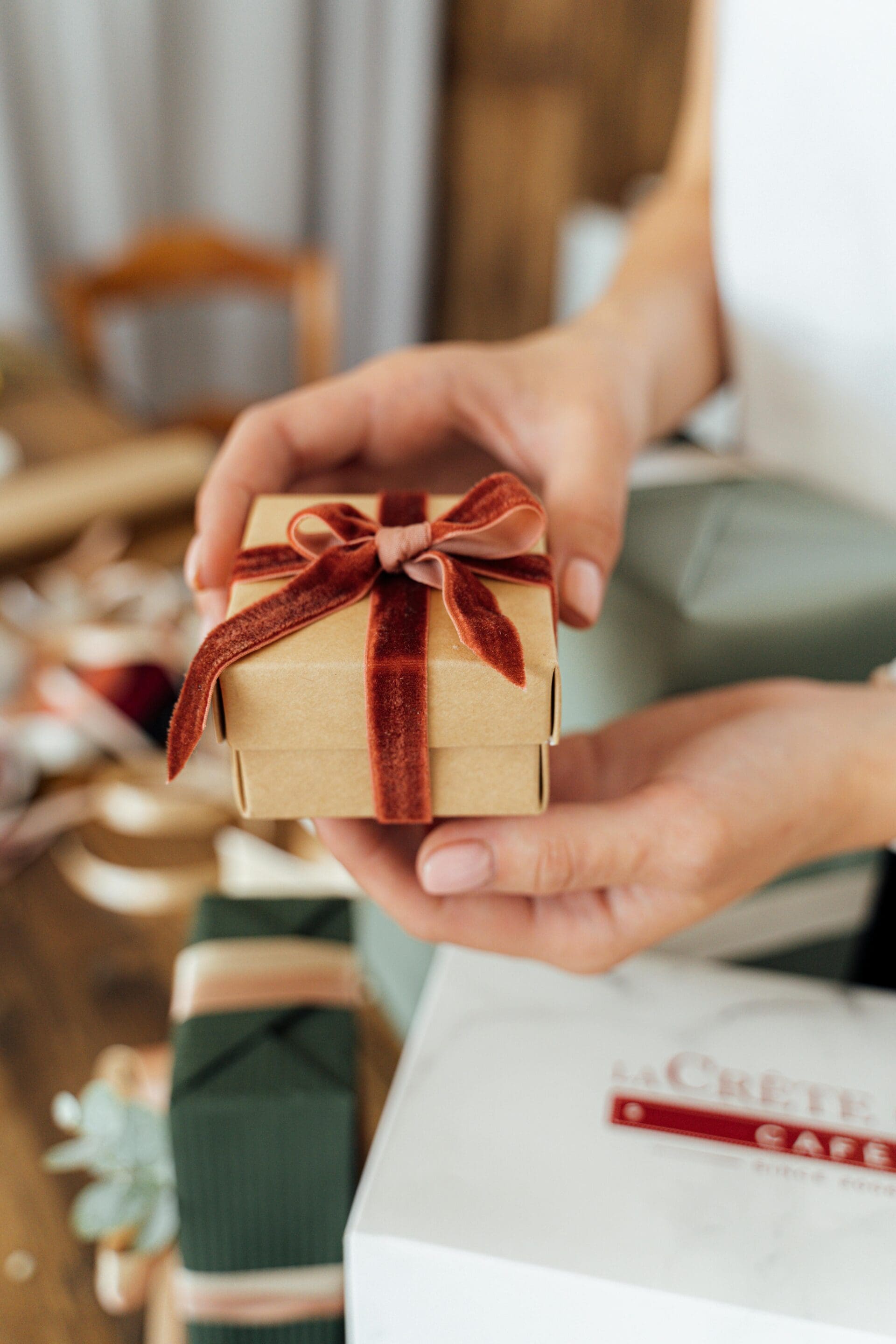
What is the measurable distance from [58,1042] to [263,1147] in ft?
0.65

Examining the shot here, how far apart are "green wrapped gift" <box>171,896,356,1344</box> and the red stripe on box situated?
12 cm

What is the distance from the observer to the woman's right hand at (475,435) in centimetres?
47

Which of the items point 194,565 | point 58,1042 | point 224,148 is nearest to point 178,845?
point 58,1042

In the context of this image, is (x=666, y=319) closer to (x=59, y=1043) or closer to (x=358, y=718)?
(x=358, y=718)

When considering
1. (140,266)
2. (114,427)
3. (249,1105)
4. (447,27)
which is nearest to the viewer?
(249,1105)

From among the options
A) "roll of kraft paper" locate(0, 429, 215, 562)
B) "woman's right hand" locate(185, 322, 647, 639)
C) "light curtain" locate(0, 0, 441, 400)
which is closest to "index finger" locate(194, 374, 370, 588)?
"woman's right hand" locate(185, 322, 647, 639)

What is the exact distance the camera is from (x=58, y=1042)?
54cm

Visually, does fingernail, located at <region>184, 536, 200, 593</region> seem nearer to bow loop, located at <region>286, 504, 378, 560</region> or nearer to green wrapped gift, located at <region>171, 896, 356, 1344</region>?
bow loop, located at <region>286, 504, 378, 560</region>

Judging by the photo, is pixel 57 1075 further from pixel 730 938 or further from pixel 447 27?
pixel 447 27

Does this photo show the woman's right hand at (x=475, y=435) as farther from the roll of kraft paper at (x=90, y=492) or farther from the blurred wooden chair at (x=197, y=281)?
the blurred wooden chair at (x=197, y=281)

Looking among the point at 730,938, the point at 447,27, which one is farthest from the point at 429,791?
the point at 447,27

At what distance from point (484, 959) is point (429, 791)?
0.48 feet

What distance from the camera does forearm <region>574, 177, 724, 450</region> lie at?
67 cm

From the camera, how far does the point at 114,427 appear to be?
125 centimetres
